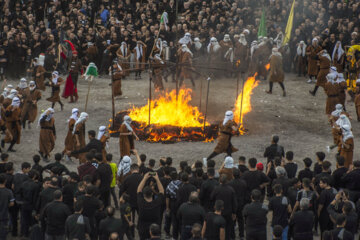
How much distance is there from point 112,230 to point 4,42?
57.1 ft

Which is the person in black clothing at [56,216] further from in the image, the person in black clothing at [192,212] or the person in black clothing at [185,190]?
the person in black clothing at [185,190]

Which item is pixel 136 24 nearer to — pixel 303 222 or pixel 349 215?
pixel 303 222

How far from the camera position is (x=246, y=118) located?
2011 cm

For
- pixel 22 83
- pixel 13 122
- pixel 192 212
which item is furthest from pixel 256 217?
pixel 22 83

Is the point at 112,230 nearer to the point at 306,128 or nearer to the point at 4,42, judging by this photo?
the point at 306,128

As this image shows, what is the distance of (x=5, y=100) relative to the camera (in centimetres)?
1702

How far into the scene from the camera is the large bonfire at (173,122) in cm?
1802

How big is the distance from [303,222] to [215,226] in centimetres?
146

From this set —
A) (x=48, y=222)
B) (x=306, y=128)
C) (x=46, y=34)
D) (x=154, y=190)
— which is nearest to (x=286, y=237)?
(x=154, y=190)

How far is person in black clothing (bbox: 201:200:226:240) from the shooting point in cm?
951

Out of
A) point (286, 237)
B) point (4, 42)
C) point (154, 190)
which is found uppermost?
point (4, 42)

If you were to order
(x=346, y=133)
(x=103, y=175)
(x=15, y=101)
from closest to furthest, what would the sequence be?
(x=103, y=175) < (x=346, y=133) < (x=15, y=101)

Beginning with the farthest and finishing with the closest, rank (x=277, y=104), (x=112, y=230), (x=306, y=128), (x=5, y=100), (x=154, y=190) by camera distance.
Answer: (x=277, y=104) < (x=306, y=128) < (x=5, y=100) < (x=154, y=190) < (x=112, y=230)

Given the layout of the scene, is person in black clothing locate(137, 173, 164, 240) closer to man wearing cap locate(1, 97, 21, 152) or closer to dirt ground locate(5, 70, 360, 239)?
dirt ground locate(5, 70, 360, 239)
